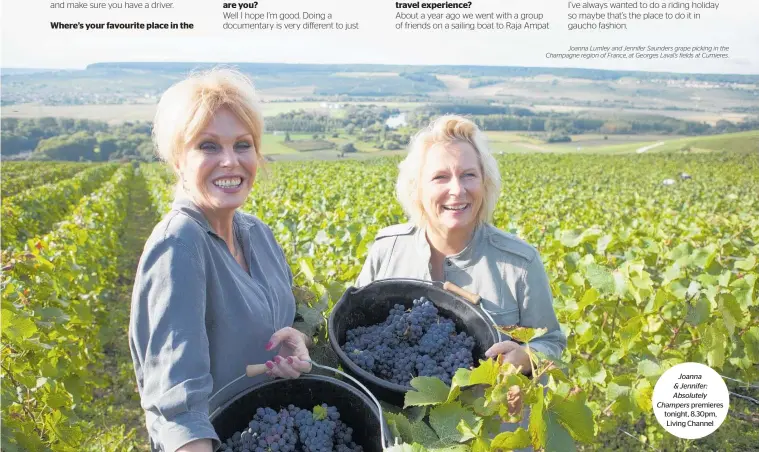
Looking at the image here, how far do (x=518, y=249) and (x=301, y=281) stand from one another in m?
1.33

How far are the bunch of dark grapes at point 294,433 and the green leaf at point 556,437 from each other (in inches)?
18.9

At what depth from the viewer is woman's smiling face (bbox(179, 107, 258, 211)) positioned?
4.74 feet

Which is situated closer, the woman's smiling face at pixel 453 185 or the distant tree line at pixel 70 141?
the woman's smiling face at pixel 453 185

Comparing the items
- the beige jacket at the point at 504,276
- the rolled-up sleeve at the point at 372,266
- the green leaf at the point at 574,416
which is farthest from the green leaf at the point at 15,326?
the green leaf at the point at 574,416

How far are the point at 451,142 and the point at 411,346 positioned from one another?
825mm

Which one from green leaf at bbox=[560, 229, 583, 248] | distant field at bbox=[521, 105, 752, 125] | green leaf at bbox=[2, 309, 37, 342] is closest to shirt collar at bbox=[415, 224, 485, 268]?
green leaf at bbox=[560, 229, 583, 248]

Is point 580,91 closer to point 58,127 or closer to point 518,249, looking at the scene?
point 58,127

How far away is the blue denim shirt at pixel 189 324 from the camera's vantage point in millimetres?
1137

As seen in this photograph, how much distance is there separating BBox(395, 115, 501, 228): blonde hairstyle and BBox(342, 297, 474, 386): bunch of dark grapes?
20.9 inches

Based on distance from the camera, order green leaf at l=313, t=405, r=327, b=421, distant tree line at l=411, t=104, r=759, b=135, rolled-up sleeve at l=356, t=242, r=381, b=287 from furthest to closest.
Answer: distant tree line at l=411, t=104, r=759, b=135 → rolled-up sleeve at l=356, t=242, r=381, b=287 → green leaf at l=313, t=405, r=327, b=421

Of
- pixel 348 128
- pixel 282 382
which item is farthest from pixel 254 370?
pixel 348 128

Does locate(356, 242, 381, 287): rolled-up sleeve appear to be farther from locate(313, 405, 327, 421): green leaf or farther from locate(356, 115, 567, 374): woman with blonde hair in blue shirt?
locate(313, 405, 327, 421): green leaf

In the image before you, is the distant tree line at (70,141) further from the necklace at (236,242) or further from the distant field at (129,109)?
the necklace at (236,242)

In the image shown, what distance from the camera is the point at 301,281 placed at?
9.09 ft
